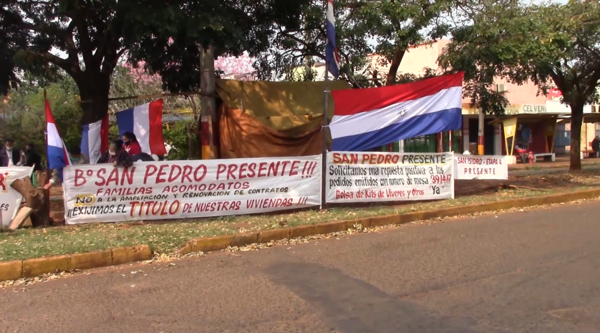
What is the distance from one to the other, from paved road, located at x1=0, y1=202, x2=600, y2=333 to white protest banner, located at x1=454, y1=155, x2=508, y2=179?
162 inches

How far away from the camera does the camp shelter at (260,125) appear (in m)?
10.7

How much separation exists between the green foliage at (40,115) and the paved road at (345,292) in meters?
17.7

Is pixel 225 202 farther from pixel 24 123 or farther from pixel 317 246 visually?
pixel 24 123

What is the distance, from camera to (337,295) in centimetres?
529

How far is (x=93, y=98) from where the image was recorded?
421 inches

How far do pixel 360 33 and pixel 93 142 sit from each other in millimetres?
6212

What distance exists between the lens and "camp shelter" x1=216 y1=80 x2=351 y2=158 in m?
10.7

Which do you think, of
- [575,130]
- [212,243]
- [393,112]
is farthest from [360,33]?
[575,130]

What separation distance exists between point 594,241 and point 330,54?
5.35 meters

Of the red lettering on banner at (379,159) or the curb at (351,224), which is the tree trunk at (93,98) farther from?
the red lettering on banner at (379,159)

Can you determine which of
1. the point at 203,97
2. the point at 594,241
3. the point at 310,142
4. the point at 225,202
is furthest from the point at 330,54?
the point at 594,241

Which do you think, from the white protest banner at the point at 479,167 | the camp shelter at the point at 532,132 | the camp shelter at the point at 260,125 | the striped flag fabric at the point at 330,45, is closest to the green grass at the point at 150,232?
the camp shelter at the point at 260,125

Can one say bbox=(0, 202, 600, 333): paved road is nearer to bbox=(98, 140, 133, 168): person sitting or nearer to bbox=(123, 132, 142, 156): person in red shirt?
bbox=(98, 140, 133, 168): person sitting

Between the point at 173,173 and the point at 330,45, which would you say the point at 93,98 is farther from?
the point at 330,45
